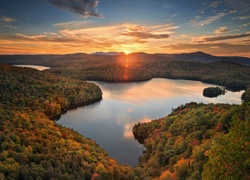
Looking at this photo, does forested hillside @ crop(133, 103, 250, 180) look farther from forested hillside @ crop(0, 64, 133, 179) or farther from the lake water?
forested hillside @ crop(0, 64, 133, 179)

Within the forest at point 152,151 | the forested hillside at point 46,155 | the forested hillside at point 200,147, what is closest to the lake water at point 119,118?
the forest at point 152,151

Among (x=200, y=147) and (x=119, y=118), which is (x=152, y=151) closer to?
(x=200, y=147)

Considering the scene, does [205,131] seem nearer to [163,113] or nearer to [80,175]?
[80,175]

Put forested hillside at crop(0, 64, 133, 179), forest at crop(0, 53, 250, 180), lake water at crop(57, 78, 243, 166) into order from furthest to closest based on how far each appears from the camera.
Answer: lake water at crop(57, 78, 243, 166) < forested hillside at crop(0, 64, 133, 179) < forest at crop(0, 53, 250, 180)

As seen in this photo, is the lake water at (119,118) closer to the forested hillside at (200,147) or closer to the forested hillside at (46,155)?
the forested hillside at (200,147)

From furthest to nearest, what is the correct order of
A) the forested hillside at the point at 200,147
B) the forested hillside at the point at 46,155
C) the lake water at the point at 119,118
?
Answer: the lake water at the point at 119,118, the forested hillside at the point at 46,155, the forested hillside at the point at 200,147

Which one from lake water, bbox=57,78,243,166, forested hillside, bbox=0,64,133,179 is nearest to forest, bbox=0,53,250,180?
forested hillside, bbox=0,64,133,179

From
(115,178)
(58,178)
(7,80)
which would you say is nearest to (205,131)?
(115,178)

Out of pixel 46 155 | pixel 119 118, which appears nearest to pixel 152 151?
pixel 46 155
